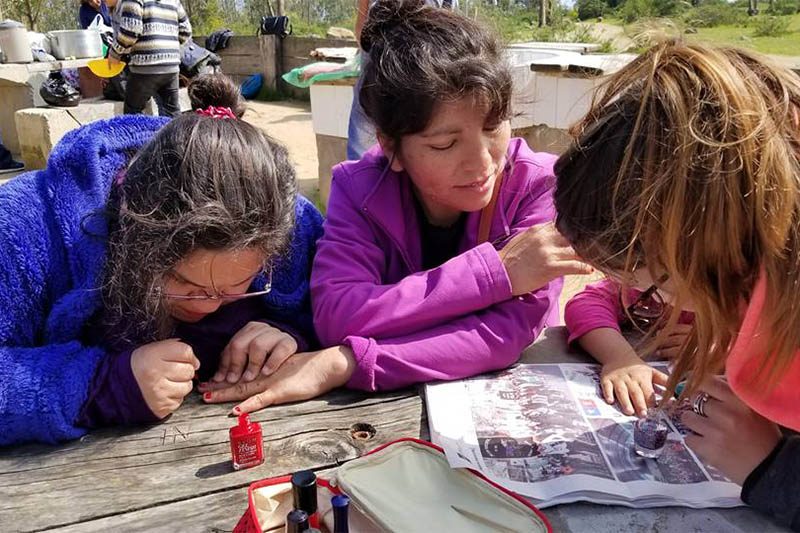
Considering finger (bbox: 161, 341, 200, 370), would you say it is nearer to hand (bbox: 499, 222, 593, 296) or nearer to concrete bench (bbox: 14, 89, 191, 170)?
hand (bbox: 499, 222, 593, 296)

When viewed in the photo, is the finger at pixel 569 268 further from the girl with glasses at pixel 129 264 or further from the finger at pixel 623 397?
the girl with glasses at pixel 129 264

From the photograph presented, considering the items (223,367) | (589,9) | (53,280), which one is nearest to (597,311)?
(223,367)

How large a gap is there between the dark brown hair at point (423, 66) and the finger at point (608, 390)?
557 millimetres

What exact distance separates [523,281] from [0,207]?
36.9 inches

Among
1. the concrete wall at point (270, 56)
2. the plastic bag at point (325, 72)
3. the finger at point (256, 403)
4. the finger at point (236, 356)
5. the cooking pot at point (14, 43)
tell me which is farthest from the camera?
the concrete wall at point (270, 56)

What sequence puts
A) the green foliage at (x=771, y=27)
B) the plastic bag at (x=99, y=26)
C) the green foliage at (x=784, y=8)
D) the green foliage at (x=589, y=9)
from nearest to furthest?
the plastic bag at (x=99, y=26) < the green foliage at (x=771, y=27) < the green foliage at (x=589, y=9) < the green foliage at (x=784, y=8)

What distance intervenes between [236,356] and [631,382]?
2.42 feet

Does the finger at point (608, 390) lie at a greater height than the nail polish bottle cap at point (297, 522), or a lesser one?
lesser

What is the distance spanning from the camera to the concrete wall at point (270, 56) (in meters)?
9.65

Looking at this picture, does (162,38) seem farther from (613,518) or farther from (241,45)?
(241,45)

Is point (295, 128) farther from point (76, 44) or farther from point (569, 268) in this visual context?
point (569, 268)

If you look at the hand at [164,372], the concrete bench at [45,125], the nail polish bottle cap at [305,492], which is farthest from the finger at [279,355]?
A: the concrete bench at [45,125]

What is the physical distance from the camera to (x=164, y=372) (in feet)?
3.81

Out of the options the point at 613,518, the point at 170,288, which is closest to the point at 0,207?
the point at 170,288
